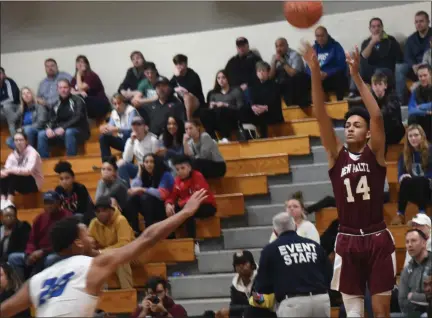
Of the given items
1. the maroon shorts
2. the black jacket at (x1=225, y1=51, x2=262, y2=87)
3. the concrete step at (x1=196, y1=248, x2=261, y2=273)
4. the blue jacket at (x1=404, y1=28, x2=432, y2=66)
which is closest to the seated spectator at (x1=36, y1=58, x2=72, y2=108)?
the black jacket at (x1=225, y1=51, x2=262, y2=87)

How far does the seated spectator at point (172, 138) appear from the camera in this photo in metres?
11.5

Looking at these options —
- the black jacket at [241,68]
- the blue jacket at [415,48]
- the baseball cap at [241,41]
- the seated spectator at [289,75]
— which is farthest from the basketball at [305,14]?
the baseball cap at [241,41]

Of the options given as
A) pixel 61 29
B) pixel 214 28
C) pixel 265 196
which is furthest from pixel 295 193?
pixel 61 29

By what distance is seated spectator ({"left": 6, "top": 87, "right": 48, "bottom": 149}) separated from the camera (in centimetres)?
1334

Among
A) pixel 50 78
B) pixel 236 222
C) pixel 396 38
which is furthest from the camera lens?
pixel 50 78

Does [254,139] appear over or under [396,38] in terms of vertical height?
under

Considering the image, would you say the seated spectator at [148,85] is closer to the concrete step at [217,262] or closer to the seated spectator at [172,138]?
the seated spectator at [172,138]

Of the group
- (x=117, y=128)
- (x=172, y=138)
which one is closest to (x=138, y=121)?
(x=172, y=138)

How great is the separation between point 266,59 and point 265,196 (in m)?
3.18

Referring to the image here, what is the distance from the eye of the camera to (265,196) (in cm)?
1119

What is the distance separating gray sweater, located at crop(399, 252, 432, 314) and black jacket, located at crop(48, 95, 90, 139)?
19.4 feet

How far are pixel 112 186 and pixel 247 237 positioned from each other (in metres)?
1.71

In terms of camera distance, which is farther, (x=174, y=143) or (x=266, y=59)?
(x=266, y=59)

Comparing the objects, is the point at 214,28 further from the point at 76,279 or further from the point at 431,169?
the point at 76,279
